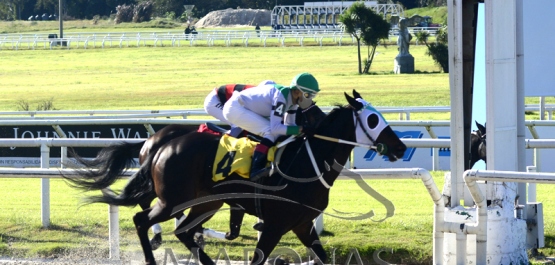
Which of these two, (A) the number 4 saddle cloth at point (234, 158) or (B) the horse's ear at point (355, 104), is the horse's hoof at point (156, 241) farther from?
(B) the horse's ear at point (355, 104)

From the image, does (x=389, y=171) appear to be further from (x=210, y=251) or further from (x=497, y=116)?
(x=210, y=251)

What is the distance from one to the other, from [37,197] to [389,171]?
488 centimetres

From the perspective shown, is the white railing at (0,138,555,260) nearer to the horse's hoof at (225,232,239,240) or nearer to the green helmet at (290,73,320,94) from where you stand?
the green helmet at (290,73,320,94)

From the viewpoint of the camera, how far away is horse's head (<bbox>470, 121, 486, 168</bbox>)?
6952 mm

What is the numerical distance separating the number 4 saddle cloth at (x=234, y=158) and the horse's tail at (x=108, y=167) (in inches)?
34.1

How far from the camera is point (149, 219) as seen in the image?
5730mm

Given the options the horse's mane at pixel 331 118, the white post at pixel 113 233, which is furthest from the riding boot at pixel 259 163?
the white post at pixel 113 233

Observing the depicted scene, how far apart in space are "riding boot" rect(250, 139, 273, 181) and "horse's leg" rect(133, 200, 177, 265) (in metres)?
0.67

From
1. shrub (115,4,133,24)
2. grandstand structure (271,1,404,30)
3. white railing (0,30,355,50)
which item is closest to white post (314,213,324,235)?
white railing (0,30,355,50)

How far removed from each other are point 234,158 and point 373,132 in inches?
35.9

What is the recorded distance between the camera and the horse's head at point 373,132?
5246 millimetres

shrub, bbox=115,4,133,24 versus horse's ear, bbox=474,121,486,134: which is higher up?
Answer: shrub, bbox=115,4,133,24

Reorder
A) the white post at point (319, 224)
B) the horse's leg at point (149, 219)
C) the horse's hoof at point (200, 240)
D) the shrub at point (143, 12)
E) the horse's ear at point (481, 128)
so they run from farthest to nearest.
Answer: the shrub at point (143, 12)
the horse's ear at point (481, 128)
the white post at point (319, 224)
the horse's hoof at point (200, 240)
the horse's leg at point (149, 219)

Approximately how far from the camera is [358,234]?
21.5ft
